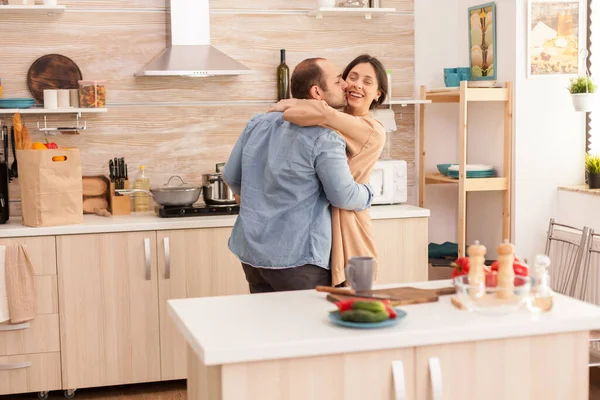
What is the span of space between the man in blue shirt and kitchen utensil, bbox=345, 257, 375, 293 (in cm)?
49

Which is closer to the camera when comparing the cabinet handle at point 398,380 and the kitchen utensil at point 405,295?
the cabinet handle at point 398,380

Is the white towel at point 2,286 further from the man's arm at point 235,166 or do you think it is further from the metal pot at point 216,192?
the man's arm at point 235,166

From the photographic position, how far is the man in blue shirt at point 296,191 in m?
2.90

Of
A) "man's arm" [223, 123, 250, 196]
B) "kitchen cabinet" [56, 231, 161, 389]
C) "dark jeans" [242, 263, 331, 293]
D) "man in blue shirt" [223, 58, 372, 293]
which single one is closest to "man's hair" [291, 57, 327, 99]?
"man in blue shirt" [223, 58, 372, 293]

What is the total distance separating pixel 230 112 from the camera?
476 cm

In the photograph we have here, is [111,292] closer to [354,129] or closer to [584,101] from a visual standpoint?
[354,129]

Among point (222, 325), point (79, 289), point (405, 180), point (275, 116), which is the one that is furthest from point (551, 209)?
point (222, 325)

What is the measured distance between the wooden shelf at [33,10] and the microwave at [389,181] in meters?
1.84

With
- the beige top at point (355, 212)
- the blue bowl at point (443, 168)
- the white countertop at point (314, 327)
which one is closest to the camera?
the white countertop at point (314, 327)

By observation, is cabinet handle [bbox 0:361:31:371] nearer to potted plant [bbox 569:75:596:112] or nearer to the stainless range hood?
the stainless range hood

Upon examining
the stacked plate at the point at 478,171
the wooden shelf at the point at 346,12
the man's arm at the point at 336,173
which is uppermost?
the wooden shelf at the point at 346,12

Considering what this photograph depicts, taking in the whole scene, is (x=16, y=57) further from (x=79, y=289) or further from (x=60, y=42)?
(x=79, y=289)

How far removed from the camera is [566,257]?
12.4ft

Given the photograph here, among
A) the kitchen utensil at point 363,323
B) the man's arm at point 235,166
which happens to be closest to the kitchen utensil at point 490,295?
the kitchen utensil at point 363,323
